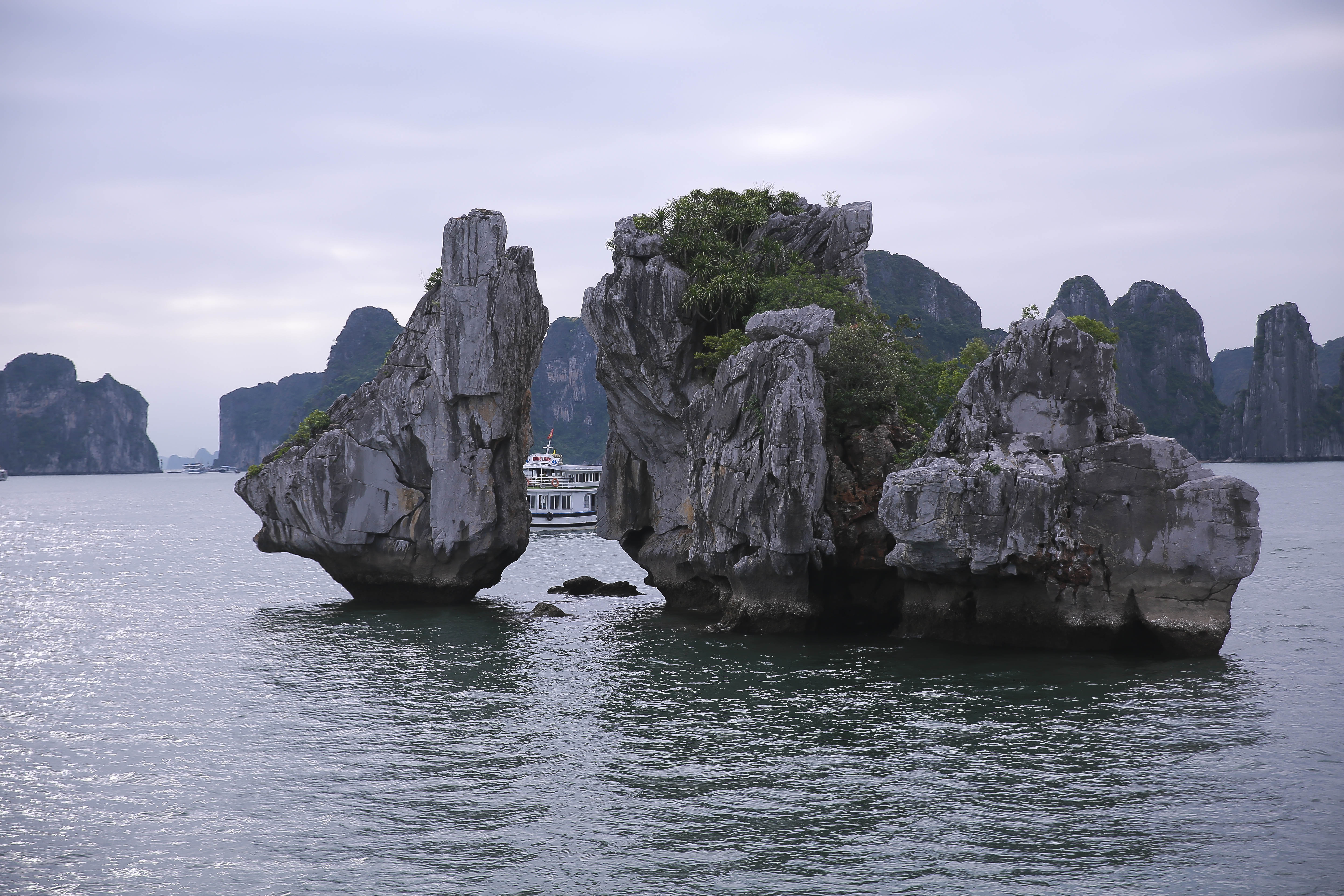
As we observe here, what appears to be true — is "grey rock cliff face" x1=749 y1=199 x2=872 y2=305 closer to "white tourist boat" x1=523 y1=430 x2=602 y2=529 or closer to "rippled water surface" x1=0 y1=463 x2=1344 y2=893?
"rippled water surface" x1=0 y1=463 x2=1344 y2=893

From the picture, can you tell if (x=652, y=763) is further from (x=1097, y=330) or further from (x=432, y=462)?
(x=1097, y=330)

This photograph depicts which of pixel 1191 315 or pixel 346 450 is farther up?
pixel 1191 315

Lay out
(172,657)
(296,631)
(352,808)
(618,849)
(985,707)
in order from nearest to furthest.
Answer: (618,849), (352,808), (985,707), (172,657), (296,631)

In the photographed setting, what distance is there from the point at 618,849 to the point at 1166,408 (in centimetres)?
18229

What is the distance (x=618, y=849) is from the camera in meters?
16.5

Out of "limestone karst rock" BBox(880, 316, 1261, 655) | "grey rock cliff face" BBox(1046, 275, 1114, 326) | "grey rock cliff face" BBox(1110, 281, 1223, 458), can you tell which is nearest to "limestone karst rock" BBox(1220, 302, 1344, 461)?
"grey rock cliff face" BBox(1110, 281, 1223, 458)

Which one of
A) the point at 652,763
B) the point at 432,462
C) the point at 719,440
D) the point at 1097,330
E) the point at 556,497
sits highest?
the point at 1097,330

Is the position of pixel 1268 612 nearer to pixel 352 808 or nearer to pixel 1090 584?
pixel 1090 584

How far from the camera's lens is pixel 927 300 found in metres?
125

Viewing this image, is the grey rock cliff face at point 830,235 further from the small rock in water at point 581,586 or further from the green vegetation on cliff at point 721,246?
the small rock in water at point 581,586

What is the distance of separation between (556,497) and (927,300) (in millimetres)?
64020

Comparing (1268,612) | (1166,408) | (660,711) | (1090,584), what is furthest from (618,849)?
(1166,408)

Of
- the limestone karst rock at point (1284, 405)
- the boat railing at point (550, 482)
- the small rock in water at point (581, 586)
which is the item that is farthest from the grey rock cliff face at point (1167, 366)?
the small rock in water at point (581, 586)

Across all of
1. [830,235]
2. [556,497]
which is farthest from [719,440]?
[556,497]
